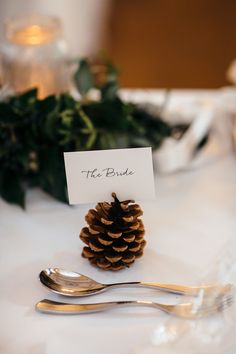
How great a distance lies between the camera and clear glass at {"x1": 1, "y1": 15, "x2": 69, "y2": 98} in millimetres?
1001

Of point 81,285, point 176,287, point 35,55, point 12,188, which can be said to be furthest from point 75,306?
point 35,55

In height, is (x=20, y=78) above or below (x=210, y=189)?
above

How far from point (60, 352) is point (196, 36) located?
2685 millimetres

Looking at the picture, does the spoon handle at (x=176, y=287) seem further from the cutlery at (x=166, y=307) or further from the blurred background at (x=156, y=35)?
the blurred background at (x=156, y=35)

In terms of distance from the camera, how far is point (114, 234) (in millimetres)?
621

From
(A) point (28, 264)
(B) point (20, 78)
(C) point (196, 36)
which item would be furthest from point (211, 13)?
(A) point (28, 264)

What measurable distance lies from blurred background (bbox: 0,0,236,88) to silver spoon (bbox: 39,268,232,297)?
5.72 feet

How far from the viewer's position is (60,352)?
533 millimetres

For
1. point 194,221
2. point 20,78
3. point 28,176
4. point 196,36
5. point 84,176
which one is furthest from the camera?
point 196,36

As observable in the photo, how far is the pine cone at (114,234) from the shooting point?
Result: 0.63m

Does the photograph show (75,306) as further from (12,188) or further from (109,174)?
(12,188)

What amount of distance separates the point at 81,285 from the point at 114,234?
80 millimetres

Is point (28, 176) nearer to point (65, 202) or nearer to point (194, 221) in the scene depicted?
point (65, 202)

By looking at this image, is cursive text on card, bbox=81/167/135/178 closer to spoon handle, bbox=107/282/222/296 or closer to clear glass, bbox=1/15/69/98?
spoon handle, bbox=107/282/222/296
